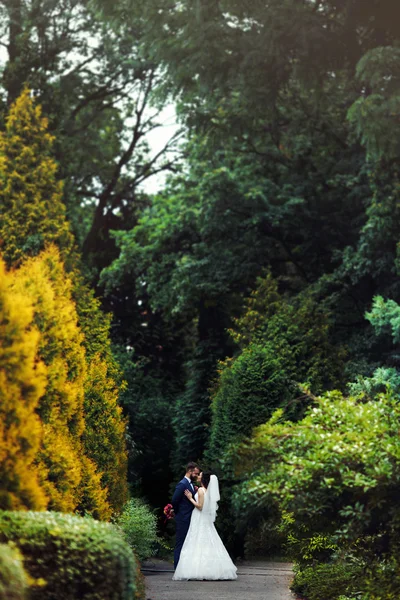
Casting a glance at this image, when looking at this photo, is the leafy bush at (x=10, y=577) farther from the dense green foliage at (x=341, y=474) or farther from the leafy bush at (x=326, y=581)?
the leafy bush at (x=326, y=581)

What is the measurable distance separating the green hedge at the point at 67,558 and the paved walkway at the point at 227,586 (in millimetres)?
4753

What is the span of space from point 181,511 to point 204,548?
0.79m

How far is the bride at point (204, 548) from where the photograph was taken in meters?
14.9

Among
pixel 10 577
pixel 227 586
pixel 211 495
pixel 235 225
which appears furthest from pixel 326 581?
pixel 235 225

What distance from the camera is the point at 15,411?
7.93 m

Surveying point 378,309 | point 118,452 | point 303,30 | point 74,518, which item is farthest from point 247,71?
point 74,518

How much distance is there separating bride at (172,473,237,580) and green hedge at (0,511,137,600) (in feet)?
26.1

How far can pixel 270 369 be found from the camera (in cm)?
1894

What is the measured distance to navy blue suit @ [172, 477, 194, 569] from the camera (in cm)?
1538

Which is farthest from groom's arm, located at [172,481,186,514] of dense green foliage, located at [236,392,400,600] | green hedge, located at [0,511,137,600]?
green hedge, located at [0,511,137,600]

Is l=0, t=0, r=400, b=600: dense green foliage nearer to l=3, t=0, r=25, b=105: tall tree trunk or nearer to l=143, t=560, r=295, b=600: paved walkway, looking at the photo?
l=3, t=0, r=25, b=105: tall tree trunk

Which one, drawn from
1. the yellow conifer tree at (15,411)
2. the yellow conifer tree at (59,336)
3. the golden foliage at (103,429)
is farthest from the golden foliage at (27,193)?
the yellow conifer tree at (15,411)

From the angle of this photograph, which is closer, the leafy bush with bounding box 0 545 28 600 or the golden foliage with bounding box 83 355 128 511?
the leafy bush with bounding box 0 545 28 600

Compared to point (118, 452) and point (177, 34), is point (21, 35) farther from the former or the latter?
point (118, 452)
